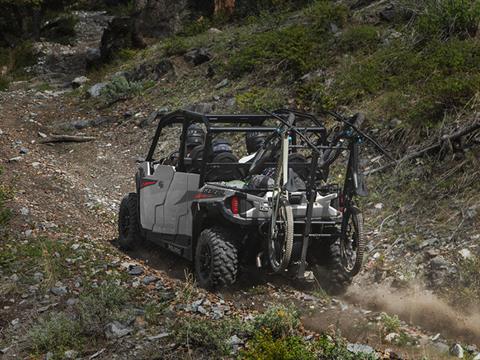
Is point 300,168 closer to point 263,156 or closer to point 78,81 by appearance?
point 263,156

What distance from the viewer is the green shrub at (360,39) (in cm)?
1595

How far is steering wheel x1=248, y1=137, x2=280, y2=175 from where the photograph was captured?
25.7ft

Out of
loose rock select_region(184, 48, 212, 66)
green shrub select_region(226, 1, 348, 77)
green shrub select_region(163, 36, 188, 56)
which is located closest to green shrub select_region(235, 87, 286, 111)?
green shrub select_region(226, 1, 348, 77)

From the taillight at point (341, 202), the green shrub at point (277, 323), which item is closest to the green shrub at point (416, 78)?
the taillight at point (341, 202)

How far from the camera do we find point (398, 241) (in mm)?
9109

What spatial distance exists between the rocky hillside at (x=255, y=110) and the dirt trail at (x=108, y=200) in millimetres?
38

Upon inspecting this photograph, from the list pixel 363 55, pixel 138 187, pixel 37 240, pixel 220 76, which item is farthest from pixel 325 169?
pixel 220 76

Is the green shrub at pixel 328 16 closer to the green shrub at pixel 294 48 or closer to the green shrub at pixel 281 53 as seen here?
the green shrub at pixel 294 48

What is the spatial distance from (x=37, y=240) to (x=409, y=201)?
201 inches

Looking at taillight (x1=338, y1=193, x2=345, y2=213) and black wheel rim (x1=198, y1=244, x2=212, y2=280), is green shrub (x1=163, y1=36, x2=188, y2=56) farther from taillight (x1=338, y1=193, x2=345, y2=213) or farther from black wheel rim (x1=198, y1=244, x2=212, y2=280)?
taillight (x1=338, y1=193, x2=345, y2=213)

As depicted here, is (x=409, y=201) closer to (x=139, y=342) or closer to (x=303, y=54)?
(x=139, y=342)

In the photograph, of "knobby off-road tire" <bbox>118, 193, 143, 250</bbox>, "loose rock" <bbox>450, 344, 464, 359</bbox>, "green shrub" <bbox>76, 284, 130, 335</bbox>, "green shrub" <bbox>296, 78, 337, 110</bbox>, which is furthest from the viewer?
"green shrub" <bbox>296, 78, 337, 110</bbox>

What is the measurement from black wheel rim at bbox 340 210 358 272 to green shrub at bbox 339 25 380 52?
28.8 ft

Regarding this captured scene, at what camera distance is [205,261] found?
316 inches
